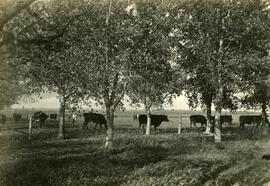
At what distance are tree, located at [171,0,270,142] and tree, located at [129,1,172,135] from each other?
69.2 inches

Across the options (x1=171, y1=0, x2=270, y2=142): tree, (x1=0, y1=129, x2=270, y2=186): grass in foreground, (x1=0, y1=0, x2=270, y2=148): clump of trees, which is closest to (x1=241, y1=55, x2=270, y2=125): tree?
(x1=0, y1=0, x2=270, y2=148): clump of trees

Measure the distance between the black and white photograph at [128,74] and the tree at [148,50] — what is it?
0.08 m

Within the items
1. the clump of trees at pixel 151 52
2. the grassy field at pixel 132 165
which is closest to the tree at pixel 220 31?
the clump of trees at pixel 151 52

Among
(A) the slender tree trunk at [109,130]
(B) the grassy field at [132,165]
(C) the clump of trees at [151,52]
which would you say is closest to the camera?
(B) the grassy field at [132,165]

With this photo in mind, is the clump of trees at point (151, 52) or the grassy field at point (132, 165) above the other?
the clump of trees at point (151, 52)

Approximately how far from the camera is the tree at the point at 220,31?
31719 millimetres

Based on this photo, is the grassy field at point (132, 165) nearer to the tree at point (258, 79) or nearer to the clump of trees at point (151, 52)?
the clump of trees at point (151, 52)

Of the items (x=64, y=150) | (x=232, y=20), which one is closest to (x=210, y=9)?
(x=232, y=20)

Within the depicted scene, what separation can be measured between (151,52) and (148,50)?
270 mm

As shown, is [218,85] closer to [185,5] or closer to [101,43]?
[185,5]

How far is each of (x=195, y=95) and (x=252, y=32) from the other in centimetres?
829

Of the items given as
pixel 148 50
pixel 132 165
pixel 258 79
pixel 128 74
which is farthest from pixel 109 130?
pixel 258 79

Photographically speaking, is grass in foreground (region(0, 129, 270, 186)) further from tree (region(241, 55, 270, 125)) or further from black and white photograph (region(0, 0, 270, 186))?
tree (region(241, 55, 270, 125))

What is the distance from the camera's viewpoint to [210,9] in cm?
3138
